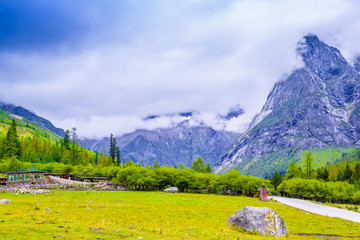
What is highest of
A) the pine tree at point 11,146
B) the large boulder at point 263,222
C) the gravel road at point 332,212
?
the pine tree at point 11,146

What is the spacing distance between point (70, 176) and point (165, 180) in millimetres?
56511

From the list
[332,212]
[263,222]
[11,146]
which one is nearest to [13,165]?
[11,146]

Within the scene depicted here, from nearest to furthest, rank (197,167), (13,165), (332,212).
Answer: (332,212) < (13,165) < (197,167)

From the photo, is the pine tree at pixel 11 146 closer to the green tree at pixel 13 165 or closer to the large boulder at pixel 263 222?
the green tree at pixel 13 165

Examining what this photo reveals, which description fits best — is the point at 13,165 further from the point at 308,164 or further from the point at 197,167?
the point at 308,164

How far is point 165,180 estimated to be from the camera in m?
144

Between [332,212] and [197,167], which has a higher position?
[197,167]

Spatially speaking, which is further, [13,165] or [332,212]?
[13,165]

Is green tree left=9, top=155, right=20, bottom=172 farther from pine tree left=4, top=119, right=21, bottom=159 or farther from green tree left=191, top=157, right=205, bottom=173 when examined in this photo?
green tree left=191, top=157, right=205, bottom=173

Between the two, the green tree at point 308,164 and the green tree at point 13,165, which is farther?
the green tree at point 308,164

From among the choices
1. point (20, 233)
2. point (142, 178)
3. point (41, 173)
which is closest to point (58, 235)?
point (20, 233)

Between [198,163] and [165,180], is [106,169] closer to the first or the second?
[165,180]

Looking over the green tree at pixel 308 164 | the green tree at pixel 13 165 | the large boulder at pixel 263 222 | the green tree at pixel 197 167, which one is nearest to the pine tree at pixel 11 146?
the green tree at pixel 13 165

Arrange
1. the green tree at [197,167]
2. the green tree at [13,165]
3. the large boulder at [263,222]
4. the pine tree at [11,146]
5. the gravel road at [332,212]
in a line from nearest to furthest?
the large boulder at [263,222], the gravel road at [332,212], the green tree at [13,165], the pine tree at [11,146], the green tree at [197,167]
